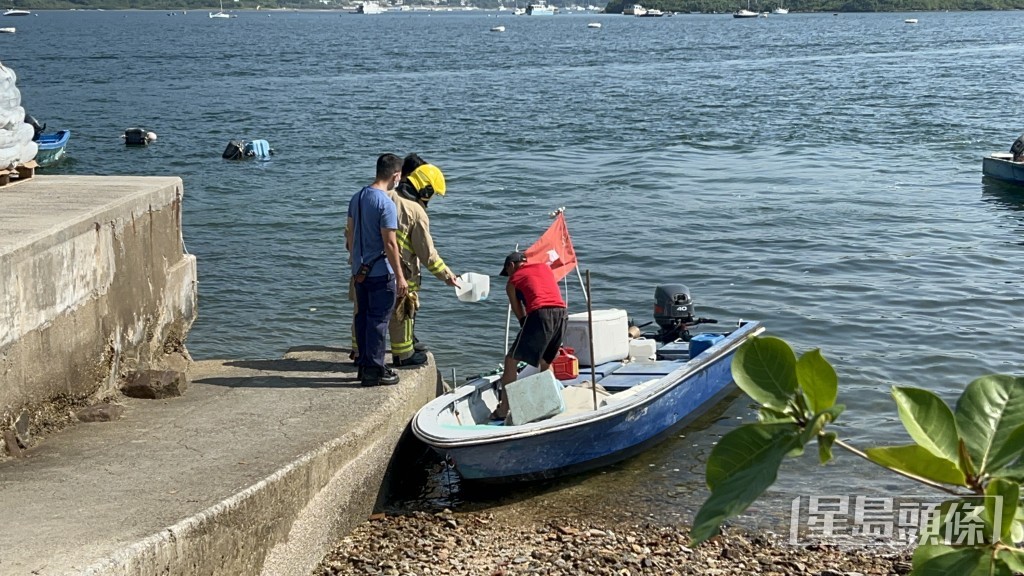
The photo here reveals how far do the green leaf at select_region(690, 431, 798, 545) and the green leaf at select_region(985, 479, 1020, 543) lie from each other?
0.26 m

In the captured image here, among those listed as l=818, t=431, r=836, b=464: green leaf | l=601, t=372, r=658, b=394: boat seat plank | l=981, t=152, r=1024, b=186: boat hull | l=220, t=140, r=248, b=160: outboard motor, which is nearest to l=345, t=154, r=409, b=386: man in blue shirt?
l=601, t=372, r=658, b=394: boat seat plank

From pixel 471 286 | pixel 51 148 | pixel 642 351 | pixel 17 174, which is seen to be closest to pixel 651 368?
pixel 642 351

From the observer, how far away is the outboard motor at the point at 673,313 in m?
11.3

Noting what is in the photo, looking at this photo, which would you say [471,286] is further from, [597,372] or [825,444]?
[825,444]

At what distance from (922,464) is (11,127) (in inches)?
341

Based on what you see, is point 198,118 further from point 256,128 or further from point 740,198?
point 740,198

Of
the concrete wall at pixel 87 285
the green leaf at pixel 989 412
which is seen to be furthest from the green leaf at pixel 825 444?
the concrete wall at pixel 87 285

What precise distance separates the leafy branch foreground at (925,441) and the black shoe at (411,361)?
7.50 m

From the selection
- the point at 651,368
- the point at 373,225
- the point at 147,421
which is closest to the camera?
the point at 147,421

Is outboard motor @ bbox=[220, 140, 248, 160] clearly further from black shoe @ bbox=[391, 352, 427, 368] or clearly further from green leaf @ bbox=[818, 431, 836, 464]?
green leaf @ bbox=[818, 431, 836, 464]

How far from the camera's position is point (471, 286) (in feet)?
29.4

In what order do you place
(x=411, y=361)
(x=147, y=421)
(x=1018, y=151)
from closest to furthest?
(x=147, y=421) → (x=411, y=361) → (x=1018, y=151)

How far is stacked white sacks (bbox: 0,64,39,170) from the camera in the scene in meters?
8.68

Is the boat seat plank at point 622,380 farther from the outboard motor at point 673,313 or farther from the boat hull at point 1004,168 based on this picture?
the boat hull at point 1004,168
